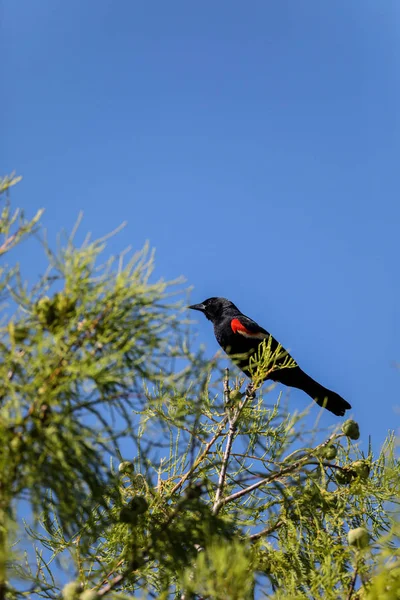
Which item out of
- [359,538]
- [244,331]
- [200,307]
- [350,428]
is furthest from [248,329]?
[359,538]

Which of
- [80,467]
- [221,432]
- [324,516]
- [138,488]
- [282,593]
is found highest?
[221,432]

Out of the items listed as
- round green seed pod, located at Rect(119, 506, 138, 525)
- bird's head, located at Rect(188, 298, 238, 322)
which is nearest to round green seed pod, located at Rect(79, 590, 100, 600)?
round green seed pod, located at Rect(119, 506, 138, 525)

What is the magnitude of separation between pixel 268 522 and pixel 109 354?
0.95 meters

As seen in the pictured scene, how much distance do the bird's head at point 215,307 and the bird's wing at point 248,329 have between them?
325 mm

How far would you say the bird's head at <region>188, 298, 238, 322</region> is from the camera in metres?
5.56

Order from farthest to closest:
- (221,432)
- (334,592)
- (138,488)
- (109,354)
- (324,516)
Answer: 1. (221,432)
2. (138,488)
3. (324,516)
4. (334,592)
5. (109,354)

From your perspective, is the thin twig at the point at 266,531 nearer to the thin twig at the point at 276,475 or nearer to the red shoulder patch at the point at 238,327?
the thin twig at the point at 276,475

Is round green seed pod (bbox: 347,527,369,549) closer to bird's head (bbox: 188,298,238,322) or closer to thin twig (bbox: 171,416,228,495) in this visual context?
thin twig (bbox: 171,416,228,495)

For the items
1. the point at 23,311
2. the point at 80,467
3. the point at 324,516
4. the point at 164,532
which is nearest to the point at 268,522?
the point at 324,516

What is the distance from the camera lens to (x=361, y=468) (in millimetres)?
2133

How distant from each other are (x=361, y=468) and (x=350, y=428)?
129 mm

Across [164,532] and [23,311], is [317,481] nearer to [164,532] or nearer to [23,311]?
[164,532]

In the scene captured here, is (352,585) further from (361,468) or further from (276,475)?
(361,468)

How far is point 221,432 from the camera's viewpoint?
234 centimetres
